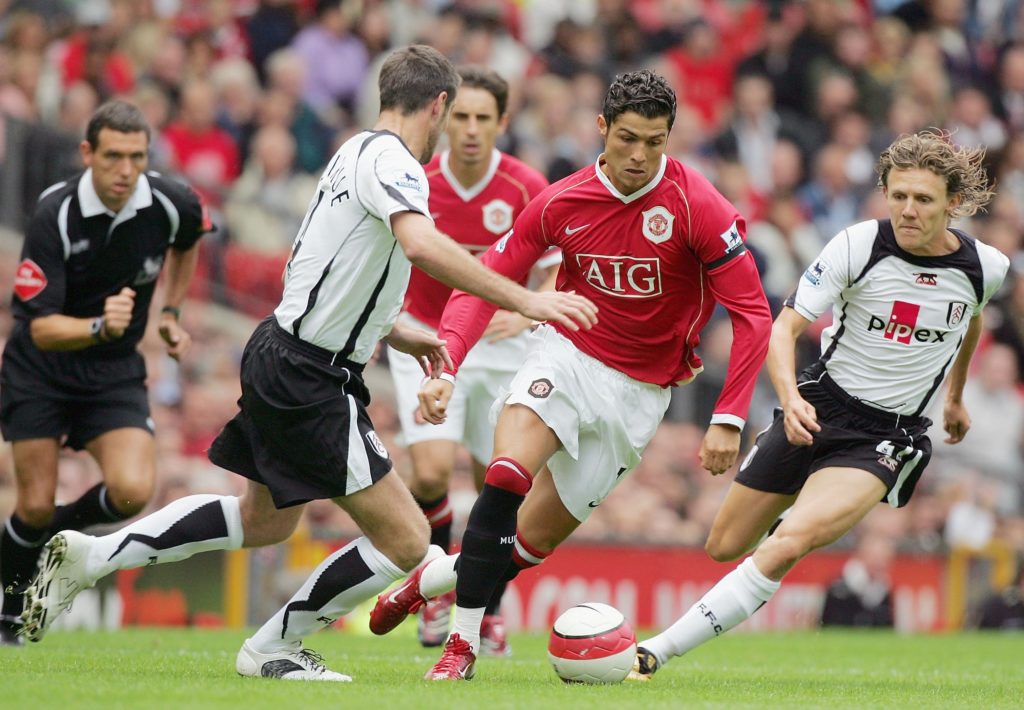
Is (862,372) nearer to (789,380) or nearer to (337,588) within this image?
(789,380)

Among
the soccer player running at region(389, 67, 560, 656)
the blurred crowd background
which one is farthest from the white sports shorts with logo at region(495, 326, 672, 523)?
the blurred crowd background

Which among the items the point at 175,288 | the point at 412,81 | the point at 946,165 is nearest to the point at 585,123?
the point at 175,288

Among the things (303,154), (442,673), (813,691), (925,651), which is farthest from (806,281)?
(303,154)

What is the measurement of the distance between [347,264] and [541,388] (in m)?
1.24

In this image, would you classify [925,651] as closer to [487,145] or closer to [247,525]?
[487,145]

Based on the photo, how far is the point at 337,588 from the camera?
21.7ft

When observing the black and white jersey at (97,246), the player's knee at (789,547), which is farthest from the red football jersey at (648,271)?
the black and white jersey at (97,246)

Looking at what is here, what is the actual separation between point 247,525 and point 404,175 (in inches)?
69.3

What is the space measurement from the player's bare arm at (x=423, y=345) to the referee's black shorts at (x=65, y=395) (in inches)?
93.2

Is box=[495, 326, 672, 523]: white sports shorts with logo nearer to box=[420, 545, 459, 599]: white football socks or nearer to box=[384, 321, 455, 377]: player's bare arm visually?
box=[384, 321, 455, 377]: player's bare arm

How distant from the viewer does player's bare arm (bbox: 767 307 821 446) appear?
7.20 m

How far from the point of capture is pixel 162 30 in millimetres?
14406

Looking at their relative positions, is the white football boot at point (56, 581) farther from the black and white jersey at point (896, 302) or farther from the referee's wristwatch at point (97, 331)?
the black and white jersey at point (896, 302)

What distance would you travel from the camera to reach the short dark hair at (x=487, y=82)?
9336mm
